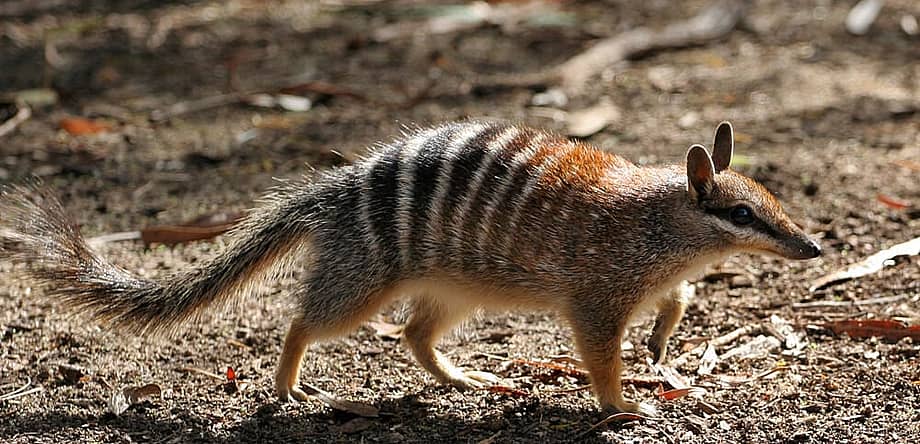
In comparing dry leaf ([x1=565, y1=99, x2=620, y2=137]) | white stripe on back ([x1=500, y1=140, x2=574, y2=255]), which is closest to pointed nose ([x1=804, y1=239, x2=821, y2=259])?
white stripe on back ([x1=500, y1=140, x2=574, y2=255])

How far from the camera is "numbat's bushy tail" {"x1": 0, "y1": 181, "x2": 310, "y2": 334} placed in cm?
498

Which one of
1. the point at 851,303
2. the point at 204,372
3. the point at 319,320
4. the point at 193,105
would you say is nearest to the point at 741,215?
the point at 851,303

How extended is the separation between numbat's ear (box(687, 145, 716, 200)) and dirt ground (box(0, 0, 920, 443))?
2.70 ft

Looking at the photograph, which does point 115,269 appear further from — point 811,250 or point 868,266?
point 868,266

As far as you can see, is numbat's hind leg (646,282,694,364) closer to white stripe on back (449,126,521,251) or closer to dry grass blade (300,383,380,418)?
white stripe on back (449,126,521,251)

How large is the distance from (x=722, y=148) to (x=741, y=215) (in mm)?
339

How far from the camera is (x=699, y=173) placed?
459 centimetres

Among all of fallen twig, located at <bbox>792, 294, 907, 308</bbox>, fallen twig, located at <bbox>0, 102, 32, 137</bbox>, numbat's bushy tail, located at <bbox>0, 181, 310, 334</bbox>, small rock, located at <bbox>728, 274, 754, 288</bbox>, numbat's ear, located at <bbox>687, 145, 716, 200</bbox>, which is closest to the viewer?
numbat's ear, located at <bbox>687, 145, 716, 200</bbox>

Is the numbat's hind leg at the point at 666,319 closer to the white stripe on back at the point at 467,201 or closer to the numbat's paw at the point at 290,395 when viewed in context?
the white stripe on back at the point at 467,201

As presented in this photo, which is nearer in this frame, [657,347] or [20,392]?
[20,392]

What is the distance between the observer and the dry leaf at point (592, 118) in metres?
7.72

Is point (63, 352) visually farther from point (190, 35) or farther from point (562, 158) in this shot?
point (190, 35)

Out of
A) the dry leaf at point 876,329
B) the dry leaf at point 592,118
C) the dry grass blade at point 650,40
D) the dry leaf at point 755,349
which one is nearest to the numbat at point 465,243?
the dry leaf at point 755,349

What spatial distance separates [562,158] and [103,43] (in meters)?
6.07
